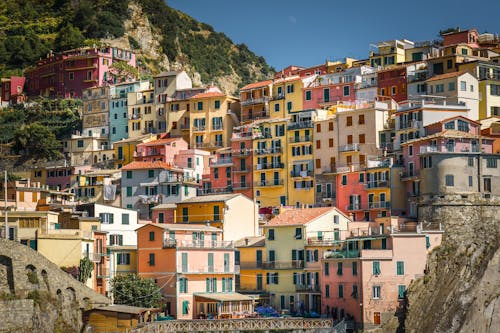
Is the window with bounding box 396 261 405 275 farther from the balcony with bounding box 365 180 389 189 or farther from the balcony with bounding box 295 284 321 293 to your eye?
the balcony with bounding box 365 180 389 189

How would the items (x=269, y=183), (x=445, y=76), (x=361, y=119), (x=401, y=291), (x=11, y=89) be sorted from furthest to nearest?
(x=11, y=89)
(x=269, y=183)
(x=445, y=76)
(x=361, y=119)
(x=401, y=291)

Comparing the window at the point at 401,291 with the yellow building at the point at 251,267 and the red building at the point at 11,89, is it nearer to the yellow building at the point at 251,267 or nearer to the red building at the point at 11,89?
the yellow building at the point at 251,267

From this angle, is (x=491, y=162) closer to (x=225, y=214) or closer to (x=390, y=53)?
(x=225, y=214)

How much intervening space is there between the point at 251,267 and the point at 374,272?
1295 centimetres

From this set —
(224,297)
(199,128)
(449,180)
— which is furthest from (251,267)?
(199,128)

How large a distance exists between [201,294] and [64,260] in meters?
10.2

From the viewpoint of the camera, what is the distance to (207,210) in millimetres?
89375

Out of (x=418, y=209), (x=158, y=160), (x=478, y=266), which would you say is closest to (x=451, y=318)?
(x=478, y=266)

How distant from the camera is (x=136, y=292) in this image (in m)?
75.4

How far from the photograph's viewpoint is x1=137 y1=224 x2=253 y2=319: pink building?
7756cm

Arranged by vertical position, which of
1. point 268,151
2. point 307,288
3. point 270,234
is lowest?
point 307,288

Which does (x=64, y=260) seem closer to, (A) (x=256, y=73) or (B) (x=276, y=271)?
(B) (x=276, y=271)

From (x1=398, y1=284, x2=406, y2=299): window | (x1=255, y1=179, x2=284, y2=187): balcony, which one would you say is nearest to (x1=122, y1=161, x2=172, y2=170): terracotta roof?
(x1=255, y1=179, x2=284, y2=187): balcony

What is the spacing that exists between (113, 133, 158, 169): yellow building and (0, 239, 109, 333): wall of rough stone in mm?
43221
